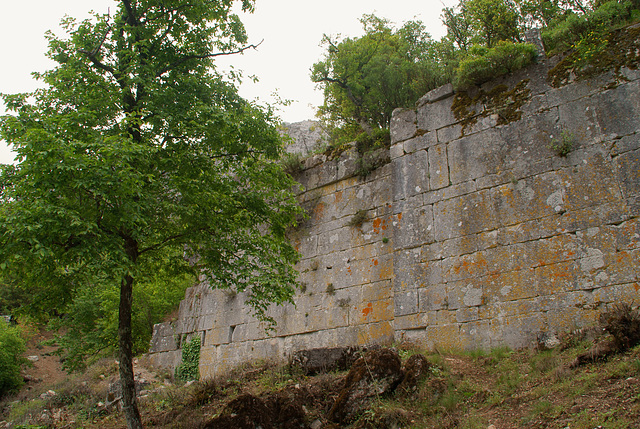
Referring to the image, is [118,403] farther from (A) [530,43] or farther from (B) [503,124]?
(A) [530,43]

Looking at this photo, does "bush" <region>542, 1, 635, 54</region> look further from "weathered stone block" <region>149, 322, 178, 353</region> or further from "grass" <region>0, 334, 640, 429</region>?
"weathered stone block" <region>149, 322, 178, 353</region>

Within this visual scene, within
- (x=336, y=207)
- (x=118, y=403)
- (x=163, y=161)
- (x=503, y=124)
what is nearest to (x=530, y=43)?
(x=503, y=124)

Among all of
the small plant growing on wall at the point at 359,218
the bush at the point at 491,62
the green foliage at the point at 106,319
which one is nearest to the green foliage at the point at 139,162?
the small plant growing on wall at the point at 359,218

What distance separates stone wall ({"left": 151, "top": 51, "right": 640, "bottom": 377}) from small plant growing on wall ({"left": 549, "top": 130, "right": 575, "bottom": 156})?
0.18 ft

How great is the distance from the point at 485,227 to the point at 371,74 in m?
6.34

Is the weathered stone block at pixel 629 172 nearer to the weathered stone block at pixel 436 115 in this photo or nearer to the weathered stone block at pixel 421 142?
the weathered stone block at pixel 436 115

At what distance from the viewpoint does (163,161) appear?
7414 millimetres

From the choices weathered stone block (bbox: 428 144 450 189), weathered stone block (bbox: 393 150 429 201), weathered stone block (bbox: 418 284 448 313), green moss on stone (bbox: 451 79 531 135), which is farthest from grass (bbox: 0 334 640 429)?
green moss on stone (bbox: 451 79 531 135)

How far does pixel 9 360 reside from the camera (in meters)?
19.0

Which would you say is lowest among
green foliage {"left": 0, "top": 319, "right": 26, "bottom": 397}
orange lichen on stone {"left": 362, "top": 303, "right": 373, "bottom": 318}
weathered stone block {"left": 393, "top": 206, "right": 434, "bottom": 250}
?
green foliage {"left": 0, "top": 319, "right": 26, "bottom": 397}

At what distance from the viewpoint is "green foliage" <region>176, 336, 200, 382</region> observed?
455 inches

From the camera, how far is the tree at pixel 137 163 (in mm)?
6004

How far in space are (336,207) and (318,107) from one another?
5.80 metres

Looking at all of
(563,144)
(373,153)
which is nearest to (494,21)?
(373,153)
